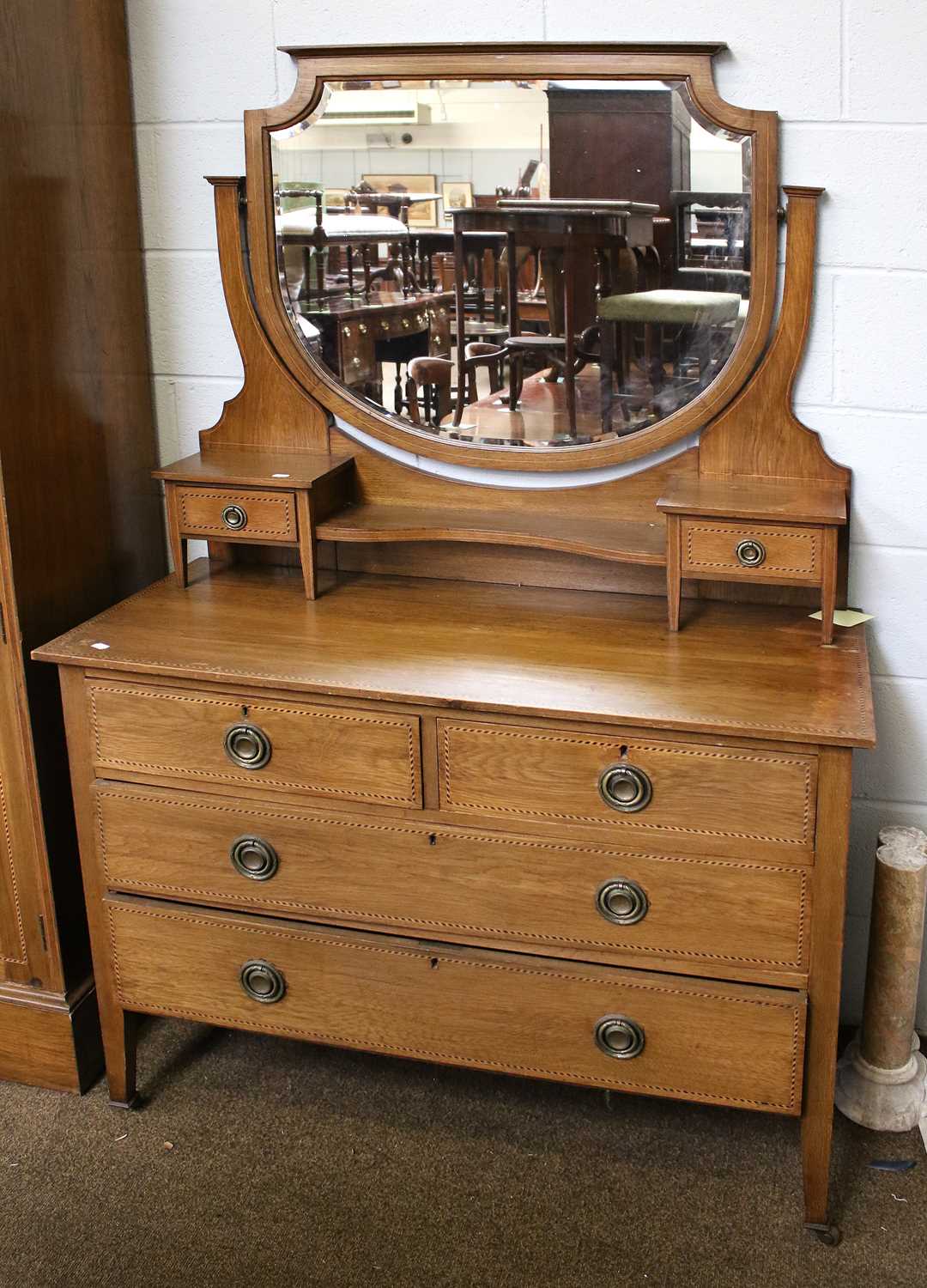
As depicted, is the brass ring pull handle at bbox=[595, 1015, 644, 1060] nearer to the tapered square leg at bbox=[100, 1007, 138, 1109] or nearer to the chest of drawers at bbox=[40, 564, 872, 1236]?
the chest of drawers at bbox=[40, 564, 872, 1236]

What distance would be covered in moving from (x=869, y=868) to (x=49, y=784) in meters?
1.41

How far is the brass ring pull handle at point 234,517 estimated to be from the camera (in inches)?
88.5

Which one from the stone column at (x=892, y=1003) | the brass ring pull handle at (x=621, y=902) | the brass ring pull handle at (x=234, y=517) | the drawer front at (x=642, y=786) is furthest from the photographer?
the brass ring pull handle at (x=234, y=517)

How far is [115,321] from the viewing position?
2344mm

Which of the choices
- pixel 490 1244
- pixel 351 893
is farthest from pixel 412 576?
pixel 490 1244

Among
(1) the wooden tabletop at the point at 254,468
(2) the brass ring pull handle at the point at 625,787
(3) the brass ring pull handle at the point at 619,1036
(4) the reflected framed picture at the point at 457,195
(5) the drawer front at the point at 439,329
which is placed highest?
(4) the reflected framed picture at the point at 457,195

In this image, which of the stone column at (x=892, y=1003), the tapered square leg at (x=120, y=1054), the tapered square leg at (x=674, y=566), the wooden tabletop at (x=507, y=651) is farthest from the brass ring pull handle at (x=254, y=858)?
the stone column at (x=892, y=1003)

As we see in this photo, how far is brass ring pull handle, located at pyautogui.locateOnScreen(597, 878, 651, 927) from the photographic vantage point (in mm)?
1935

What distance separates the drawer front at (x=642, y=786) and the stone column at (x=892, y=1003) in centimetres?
39

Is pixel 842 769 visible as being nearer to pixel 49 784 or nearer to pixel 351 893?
pixel 351 893

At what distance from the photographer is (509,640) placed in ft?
6.82

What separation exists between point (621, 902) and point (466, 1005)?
1.03ft

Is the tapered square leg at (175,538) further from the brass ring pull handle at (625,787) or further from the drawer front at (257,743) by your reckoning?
the brass ring pull handle at (625,787)

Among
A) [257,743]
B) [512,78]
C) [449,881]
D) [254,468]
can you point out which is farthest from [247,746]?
[512,78]
